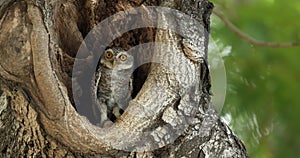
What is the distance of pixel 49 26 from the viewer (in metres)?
2.98

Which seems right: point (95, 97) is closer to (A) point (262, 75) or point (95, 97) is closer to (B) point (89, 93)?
(B) point (89, 93)

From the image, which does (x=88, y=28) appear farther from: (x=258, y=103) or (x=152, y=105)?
(x=258, y=103)

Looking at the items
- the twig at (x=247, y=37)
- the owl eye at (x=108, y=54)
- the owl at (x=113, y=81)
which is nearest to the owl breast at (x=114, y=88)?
the owl at (x=113, y=81)

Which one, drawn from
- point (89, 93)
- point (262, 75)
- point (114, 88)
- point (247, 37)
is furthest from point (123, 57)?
Result: point (262, 75)

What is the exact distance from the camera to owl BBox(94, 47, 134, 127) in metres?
3.57

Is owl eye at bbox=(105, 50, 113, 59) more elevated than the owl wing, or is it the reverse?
owl eye at bbox=(105, 50, 113, 59)

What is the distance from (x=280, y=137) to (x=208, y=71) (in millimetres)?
1722

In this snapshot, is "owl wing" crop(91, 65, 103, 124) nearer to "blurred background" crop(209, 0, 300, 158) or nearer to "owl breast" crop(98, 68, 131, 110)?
"owl breast" crop(98, 68, 131, 110)

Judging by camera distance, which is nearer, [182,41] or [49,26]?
[49,26]

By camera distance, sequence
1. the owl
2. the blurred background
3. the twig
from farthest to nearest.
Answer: the blurred background < the twig < the owl

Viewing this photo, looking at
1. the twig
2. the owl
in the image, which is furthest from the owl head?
the twig

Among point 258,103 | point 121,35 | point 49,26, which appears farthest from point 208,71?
point 258,103

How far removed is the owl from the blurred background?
0.98 m

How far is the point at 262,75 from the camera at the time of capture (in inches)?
190
